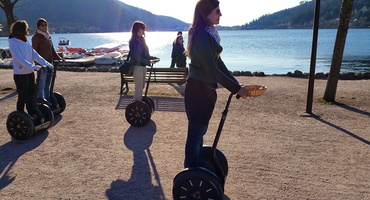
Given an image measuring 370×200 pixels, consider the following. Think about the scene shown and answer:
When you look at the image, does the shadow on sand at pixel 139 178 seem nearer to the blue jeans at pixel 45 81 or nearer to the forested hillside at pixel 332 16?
the blue jeans at pixel 45 81

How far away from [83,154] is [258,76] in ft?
33.7

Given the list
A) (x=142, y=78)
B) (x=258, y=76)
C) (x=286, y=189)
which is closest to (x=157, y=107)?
(x=142, y=78)

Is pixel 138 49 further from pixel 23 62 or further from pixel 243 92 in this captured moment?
pixel 243 92

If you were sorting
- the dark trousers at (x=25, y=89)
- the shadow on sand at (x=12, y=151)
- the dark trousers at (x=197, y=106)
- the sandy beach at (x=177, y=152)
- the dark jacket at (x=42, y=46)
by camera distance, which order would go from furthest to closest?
the dark jacket at (x=42, y=46) → the dark trousers at (x=25, y=89) → the shadow on sand at (x=12, y=151) → the sandy beach at (x=177, y=152) → the dark trousers at (x=197, y=106)

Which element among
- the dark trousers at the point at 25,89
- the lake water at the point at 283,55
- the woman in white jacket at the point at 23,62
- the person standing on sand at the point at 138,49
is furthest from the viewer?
the lake water at the point at 283,55

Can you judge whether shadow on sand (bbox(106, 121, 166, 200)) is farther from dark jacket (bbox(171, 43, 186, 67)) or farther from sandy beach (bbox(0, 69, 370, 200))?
dark jacket (bbox(171, 43, 186, 67))

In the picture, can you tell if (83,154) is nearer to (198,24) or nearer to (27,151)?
(27,151)

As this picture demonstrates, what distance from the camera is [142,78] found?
23.6 ft

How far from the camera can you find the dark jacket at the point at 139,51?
6.80 meters

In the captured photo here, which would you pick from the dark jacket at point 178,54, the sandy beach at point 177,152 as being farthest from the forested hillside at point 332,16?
the sandy beach at point 177,152

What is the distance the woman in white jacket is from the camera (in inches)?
231

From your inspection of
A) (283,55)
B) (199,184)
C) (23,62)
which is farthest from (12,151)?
(283,55)

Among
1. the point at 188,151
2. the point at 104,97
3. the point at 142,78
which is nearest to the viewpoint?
the point at 188,151

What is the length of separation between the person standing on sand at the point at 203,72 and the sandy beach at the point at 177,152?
3.79 feet
